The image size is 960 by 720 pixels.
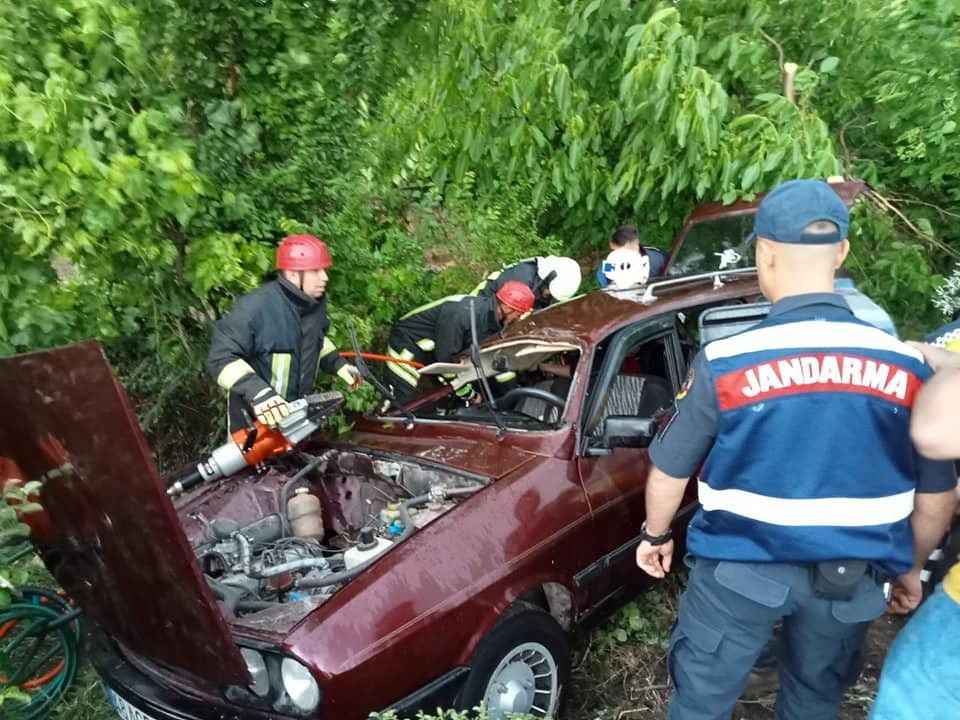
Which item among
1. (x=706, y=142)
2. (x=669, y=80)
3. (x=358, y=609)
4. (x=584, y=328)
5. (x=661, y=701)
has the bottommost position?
(x=661, y=701)

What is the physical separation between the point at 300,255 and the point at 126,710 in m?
2.19

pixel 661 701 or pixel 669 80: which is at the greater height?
pixel 669 80

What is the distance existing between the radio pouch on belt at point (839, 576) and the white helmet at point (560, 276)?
3.39 meters

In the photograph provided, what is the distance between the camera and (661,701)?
9.70 feet

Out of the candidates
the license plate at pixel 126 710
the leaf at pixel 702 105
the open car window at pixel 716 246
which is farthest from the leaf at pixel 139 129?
the open car window at pixel 716 246

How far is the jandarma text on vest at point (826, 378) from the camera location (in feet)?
5.60

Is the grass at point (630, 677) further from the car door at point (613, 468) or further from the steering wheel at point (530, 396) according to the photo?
the steering wheel at point (530, 396)

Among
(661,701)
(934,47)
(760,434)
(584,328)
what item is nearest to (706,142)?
(584,328)

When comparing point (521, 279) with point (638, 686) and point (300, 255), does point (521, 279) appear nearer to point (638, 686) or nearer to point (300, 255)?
point (300, 255)

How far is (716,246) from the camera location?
4.46 meters

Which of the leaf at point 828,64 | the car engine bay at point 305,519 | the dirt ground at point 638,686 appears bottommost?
the dirt ground at point 638,686

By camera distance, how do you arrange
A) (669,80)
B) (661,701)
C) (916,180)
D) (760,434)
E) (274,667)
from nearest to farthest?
(760,434) → (274,667) → (661,701) → (669,80) → (916,180)

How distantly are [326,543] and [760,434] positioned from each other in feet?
6.74

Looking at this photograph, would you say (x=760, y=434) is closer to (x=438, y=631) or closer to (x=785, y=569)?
(x=785, y=569)
